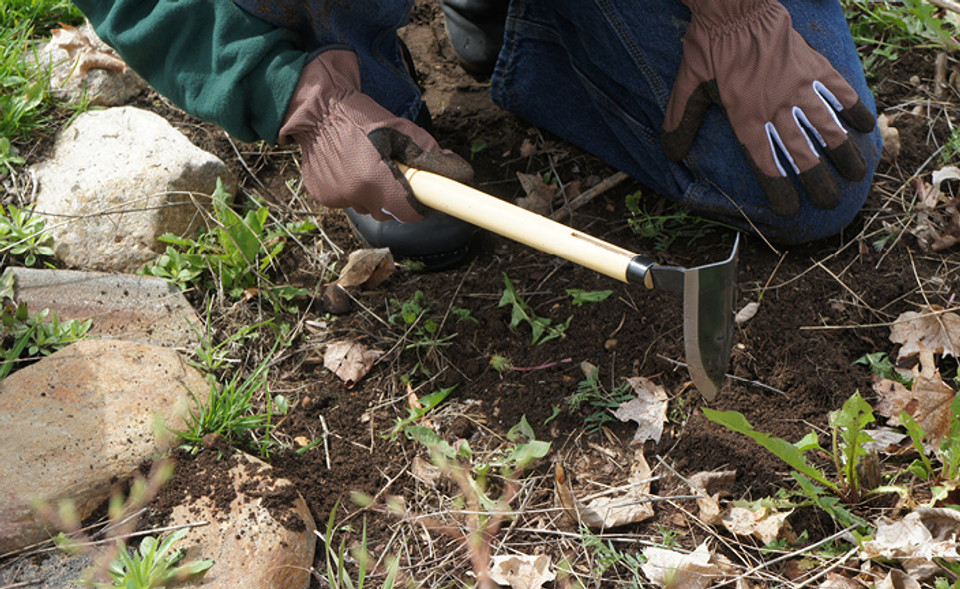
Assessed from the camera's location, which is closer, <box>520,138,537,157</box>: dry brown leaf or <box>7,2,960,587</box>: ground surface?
<box>7,2,960,587</box>: ground surface

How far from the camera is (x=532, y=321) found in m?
2.10

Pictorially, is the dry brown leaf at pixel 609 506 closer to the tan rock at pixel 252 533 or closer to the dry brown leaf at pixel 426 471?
the dry brown leaf at pixel 426 471

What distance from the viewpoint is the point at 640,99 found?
231cm

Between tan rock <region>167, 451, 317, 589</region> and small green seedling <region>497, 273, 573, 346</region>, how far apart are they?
2.47 feet

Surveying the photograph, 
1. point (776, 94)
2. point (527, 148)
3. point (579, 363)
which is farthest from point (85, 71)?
point (776, 94)

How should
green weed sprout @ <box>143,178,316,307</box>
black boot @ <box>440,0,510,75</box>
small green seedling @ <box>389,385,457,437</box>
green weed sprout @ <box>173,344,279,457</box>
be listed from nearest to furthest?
green weed sprout @ <box>173,344,279,457</box> → small green seedling @ <box>389,385,457,437</box> → green weed sprout @ <box>143,178,316,307</box> → black boot @ <box>440,0,510,75</box>

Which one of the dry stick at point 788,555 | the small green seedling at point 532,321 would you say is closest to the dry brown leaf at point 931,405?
the dry stick at point 788,555

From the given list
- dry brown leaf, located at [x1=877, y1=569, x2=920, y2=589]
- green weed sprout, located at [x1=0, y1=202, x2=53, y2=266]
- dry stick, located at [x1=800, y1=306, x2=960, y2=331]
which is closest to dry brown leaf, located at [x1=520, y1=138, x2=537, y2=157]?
dry stick, located at [x1=800, y1=306, x2=960, y2=331]

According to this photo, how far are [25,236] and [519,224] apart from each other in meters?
1.54

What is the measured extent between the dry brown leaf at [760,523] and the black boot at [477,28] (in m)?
1.83

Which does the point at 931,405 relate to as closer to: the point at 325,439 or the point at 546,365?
the point at 546,365

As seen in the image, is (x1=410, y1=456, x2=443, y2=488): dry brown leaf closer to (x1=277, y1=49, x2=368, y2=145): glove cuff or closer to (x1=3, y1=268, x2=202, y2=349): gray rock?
(x1=3, y1=268, x2=202, y2=349): gray rock

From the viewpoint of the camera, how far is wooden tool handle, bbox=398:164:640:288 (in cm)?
164

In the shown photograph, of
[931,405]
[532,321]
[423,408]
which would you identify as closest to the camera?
[931,405]
